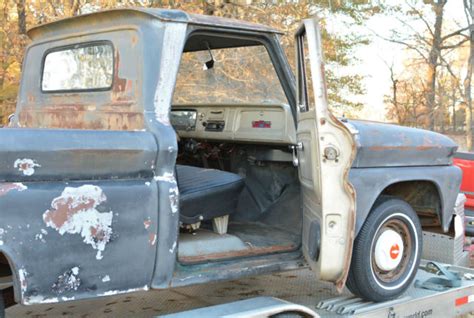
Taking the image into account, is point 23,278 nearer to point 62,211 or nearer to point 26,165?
point 62,211

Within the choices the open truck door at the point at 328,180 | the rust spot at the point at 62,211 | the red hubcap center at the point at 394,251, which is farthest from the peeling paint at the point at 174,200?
the red hubcap center at the point at 394,251

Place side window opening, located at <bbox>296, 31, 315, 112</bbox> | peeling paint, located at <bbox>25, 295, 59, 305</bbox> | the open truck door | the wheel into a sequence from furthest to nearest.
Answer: side window opening, located at <bbox>296, 31, 315, 112</bbox> < the wheel < the open truck door < peeling paint, located at <bbox>25, 295, 59, 305</bbox>

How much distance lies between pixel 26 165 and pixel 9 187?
0.38 ft

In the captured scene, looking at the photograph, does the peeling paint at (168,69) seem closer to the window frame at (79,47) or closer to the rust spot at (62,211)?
the window frame at (79,47)

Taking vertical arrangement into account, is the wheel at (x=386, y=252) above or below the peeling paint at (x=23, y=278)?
below

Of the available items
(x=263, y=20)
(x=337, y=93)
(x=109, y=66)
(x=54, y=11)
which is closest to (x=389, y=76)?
(x=337, y=93)

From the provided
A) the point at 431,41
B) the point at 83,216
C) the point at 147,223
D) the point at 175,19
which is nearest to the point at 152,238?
the point at 147,223

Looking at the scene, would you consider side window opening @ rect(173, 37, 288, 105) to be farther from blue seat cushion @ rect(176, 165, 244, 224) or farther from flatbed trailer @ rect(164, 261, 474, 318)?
flatbed trailer @ rect(164, 261, 474, 318)

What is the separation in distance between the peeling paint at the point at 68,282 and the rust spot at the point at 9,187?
43cm

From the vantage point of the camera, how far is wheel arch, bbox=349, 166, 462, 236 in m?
3.56

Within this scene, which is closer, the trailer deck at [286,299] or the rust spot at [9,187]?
the rust spot at [9,187]

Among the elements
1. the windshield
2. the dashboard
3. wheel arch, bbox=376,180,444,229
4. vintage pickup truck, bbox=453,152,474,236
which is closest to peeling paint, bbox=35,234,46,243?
the windshield

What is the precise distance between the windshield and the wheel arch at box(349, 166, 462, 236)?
2.73ft

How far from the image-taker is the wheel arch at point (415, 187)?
356 cm
